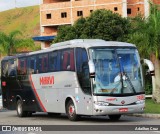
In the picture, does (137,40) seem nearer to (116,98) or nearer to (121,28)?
(116,98)

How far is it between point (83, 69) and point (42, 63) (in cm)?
429

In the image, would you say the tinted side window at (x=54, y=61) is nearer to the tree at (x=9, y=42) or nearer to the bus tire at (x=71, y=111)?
the bus tire at (x=71, y=111)

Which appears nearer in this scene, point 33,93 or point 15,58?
point 33,93

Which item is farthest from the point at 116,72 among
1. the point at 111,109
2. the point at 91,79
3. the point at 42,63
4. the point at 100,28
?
the point at 100,28

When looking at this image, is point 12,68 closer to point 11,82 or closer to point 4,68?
point 11,82

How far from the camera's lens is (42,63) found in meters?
27.2

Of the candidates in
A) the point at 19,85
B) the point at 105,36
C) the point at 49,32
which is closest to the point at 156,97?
the point at 19,85

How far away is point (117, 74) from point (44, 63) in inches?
203

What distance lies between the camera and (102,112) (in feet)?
74.1

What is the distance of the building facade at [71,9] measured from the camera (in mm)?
81938

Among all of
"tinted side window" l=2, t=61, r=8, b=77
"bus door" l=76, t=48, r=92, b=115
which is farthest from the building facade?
"bus door" l=76, t=48, r=92, b=115

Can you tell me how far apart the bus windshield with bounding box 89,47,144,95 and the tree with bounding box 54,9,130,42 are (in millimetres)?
41119

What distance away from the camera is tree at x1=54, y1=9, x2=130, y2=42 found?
65625 millimetres

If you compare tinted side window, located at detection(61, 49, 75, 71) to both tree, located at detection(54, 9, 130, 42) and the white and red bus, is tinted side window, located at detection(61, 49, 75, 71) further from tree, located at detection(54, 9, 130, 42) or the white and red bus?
tree, located at detection(54, 9, 130, 42)
